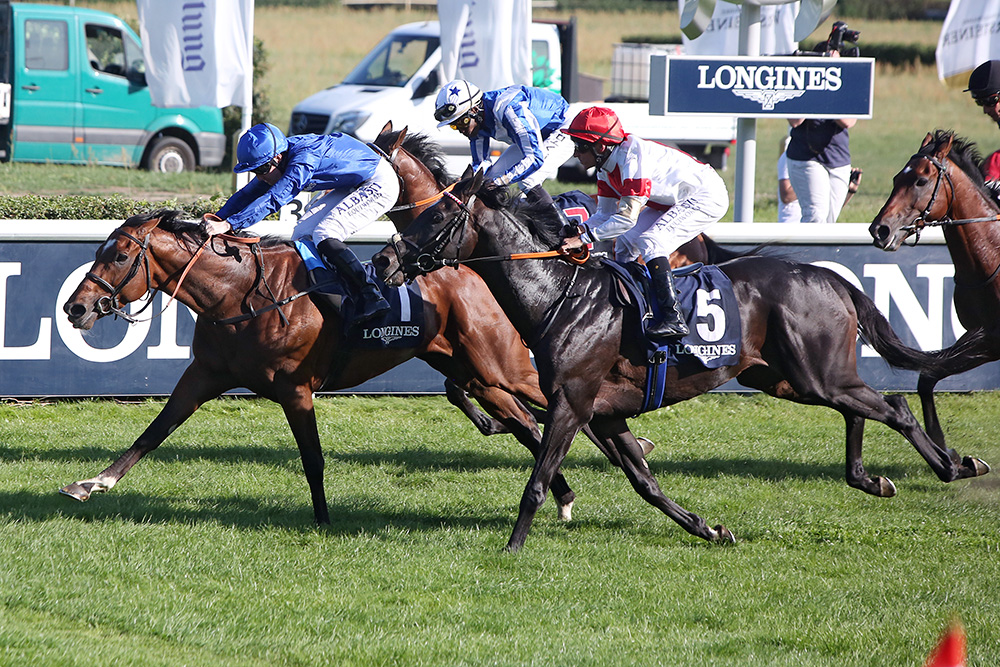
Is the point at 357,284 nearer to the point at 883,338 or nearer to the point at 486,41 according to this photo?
the point at 883,338

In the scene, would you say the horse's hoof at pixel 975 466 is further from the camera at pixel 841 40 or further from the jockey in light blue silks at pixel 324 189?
the camera at pixel 841 40

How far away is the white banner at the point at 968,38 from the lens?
12438 mm

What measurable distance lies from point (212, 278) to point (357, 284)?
719mm

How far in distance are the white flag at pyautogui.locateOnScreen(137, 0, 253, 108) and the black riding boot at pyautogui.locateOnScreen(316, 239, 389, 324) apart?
5.71 m

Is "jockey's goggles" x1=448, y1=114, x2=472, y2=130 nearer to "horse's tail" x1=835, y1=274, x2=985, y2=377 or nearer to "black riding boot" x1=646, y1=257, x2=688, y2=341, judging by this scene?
"black riding boot" x1=646, y1=257, x2=688, y2=341

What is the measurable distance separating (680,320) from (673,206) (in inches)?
33.9

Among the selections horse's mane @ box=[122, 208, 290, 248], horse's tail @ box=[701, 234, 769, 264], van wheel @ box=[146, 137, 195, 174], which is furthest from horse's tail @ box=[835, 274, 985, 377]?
van wheel @ box=[146, 137, 195, 174]

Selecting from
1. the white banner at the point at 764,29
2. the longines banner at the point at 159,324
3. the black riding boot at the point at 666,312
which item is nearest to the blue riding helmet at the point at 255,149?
the black riding boot at the point at 666,312

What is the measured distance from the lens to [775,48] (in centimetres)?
1432

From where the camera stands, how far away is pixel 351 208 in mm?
6543

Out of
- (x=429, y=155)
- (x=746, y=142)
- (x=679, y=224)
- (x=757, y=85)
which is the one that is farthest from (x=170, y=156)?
(x=679, y=224)

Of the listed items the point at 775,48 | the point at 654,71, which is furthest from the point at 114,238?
the point at 775,48

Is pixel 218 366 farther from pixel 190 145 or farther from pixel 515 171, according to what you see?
pixel 190 145

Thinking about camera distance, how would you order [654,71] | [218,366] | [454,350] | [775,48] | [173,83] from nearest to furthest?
1. [218,366]
2. [454,350]
3. [654,71]
4. [173,83]
5. [775,48]
